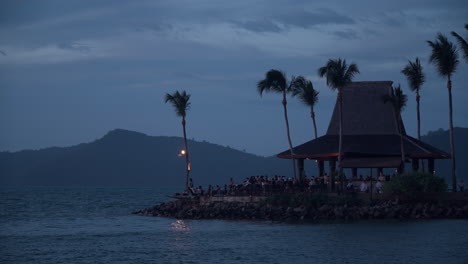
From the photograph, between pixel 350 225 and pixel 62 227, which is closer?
pixel 350 225

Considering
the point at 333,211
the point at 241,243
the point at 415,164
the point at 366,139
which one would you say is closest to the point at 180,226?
the point at 333,211

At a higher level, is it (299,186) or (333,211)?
(299,186)

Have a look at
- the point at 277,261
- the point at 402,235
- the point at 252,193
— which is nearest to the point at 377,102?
the point at 252,193

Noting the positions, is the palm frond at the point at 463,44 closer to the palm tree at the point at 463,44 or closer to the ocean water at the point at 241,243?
the palm tree at the point at 463,44

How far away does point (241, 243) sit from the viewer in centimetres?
3209

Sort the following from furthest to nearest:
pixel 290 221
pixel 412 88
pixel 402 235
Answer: pixel 412 88
pixel 290 221
pixel 402 235

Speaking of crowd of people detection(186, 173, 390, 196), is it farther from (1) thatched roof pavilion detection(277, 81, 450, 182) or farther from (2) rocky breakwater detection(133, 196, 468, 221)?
(1) thatched roof pavilion detection(277, 81, 450, 182)

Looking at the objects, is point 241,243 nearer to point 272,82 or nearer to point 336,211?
point 336,211

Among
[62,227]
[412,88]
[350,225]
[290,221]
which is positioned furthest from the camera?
[412,88]

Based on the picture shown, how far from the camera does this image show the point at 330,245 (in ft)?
99.7

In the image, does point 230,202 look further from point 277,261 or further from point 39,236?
point 277,261

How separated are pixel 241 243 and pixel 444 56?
19.1m

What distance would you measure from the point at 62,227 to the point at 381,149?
21.3 meters

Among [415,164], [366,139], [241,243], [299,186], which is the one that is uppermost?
[366,139]
